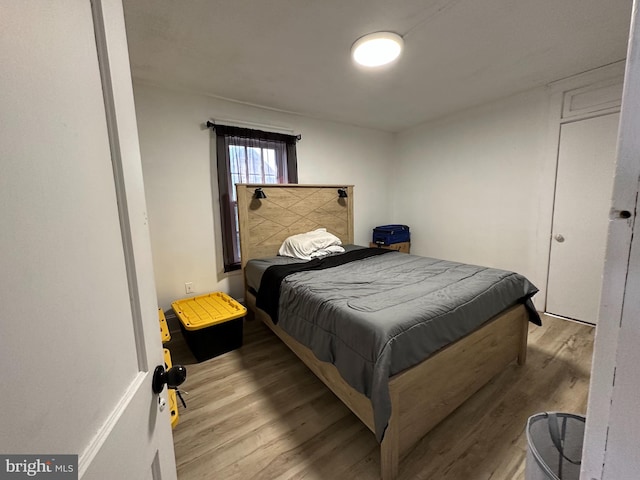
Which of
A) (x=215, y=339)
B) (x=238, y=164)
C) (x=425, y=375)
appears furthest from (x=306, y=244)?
(x=425, y=375)

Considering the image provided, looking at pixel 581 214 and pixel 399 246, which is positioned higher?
pixel 581 214

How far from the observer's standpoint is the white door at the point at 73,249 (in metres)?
0.32

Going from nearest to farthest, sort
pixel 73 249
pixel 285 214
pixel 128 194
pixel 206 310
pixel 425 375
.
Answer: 1. pixel 73 249
2. pixel 128 194
3. pixel 425 375
4. pixel 206 310
5. pixel 285 214

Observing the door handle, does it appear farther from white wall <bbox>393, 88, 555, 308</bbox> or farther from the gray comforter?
white wall <bbox>393, 88, 555, 308</bbox>

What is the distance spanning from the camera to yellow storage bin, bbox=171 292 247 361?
2256 mm

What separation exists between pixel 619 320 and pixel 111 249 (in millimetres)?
875

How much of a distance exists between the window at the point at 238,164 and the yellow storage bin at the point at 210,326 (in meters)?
0.65

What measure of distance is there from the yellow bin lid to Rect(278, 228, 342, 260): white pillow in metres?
0.83

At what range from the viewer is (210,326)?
2279 millimetres

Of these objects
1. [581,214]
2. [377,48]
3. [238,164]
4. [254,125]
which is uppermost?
[377,48]

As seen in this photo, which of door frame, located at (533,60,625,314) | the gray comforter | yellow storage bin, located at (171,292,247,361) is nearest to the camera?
the gray comforter

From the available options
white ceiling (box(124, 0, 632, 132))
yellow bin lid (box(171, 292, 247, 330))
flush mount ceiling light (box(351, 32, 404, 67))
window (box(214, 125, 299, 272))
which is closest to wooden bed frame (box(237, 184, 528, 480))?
window (box(214, 125, 299, 272))

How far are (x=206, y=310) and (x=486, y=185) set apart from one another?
141 inches

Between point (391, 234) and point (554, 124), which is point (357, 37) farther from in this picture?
point (391, 234)
